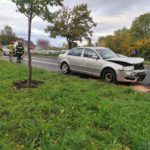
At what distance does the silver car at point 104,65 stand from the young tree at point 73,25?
85.9 ft

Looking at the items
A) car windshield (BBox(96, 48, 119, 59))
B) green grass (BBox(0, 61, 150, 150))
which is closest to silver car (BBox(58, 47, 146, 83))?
car windshield (BBox(96, 48, 119, 59))

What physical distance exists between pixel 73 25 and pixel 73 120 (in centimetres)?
3539

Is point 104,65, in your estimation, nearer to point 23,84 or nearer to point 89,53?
point 89,53

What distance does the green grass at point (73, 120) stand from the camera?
4.84 m

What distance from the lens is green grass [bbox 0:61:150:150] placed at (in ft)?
15.9

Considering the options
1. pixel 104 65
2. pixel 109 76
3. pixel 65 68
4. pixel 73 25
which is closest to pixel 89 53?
pixel 104 65

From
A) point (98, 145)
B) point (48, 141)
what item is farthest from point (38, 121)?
point (98, 145)

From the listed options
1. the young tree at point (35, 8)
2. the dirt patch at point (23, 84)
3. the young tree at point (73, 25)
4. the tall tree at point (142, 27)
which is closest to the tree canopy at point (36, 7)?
the young tree at point (35, 8)

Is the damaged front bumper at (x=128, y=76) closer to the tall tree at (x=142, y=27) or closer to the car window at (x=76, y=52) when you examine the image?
the car window at (x=76, y=52)

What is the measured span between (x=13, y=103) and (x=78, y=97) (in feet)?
5.68

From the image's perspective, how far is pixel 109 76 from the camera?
11.6 metres

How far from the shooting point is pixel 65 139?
193 inches

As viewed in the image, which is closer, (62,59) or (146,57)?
(62,59)

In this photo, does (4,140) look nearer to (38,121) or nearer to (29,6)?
(38,121)
